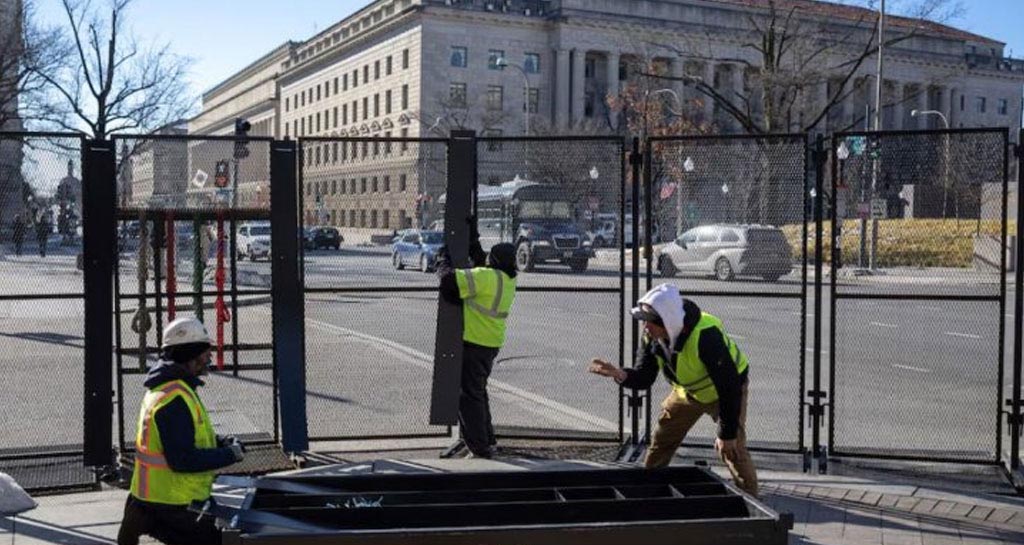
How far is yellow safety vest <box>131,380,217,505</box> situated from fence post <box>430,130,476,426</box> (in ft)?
12.9

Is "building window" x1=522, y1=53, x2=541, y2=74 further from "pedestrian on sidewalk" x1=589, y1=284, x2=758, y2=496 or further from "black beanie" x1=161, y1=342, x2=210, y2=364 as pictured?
"black beanie" x1=161, y1=342, x2=210, y2=364

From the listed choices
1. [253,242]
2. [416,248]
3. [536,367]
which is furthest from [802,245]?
[536,367]

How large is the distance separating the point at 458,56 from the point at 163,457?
80.6 metres

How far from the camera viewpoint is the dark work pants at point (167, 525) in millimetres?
5098

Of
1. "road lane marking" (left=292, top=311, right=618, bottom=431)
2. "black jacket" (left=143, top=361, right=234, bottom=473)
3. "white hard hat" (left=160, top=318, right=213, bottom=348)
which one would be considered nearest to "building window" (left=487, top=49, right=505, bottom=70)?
"road lane marking" (left=292, top=311, right=618, bottom=431)

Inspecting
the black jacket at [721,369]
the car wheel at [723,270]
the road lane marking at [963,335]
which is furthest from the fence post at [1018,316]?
the road lane marking at [963,335]

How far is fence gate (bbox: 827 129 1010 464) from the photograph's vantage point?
8562mm

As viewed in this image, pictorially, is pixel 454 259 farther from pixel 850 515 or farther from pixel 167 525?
pixel 167 525

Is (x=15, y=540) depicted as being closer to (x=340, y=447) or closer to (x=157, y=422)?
(x=157, y=422)

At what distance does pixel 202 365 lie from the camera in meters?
5.21

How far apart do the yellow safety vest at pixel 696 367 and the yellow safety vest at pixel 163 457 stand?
287 cm

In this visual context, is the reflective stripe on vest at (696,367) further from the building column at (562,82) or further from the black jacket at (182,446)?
the building column at (562,82)

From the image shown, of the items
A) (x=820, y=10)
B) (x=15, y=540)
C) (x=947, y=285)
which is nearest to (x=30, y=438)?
(x=15, y=540)

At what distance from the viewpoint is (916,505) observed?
7.62 metres
